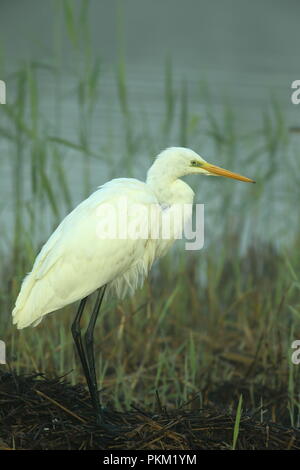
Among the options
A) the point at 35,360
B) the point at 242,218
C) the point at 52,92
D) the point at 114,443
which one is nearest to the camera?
the point at 114,443

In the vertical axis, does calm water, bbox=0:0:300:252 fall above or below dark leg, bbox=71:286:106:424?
above

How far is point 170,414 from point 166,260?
192 cm

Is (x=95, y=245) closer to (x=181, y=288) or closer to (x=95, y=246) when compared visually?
(x=95, y=246)

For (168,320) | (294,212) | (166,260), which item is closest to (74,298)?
(168,320)

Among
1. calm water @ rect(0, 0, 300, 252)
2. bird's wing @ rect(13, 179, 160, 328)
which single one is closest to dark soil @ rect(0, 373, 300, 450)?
bird's wing @ rect(13, 179, 160, 328)

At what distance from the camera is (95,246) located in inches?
126

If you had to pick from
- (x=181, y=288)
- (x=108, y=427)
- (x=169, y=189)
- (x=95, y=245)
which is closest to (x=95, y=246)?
(x=95, y=245)

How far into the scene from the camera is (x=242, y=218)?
5.30m

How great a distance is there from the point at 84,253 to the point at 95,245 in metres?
0.05

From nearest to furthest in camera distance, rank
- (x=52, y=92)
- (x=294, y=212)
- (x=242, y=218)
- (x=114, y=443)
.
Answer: (x=114, y=443) < (x=242, y=218) < (x=294, y=212) < (x=52, y=92)

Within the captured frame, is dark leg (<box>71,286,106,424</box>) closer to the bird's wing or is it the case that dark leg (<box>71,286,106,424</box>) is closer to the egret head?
the bird's wing

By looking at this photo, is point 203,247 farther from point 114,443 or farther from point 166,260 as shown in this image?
point 114,443

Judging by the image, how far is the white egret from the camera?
3.14 metres

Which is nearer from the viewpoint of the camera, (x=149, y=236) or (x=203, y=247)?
(x=149, y=236)
